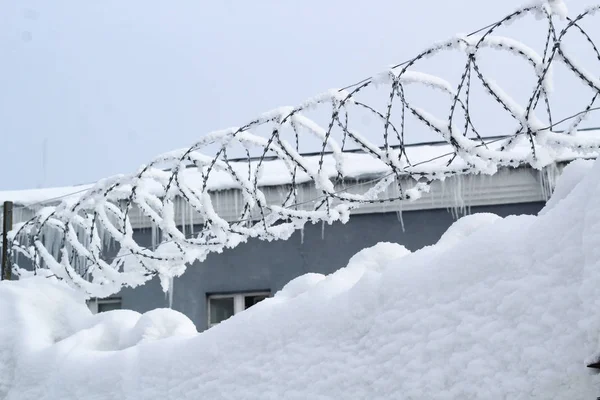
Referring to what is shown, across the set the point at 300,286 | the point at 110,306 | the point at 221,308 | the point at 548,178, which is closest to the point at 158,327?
the point at 300,286

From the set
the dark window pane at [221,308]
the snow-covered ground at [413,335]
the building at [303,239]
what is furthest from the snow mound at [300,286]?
the dark window pane at [221,308]

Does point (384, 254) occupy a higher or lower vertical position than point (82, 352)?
higher

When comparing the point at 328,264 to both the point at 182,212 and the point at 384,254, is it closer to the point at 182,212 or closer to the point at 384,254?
the point at 182,212

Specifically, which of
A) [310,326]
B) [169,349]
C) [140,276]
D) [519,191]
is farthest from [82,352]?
[519,191]

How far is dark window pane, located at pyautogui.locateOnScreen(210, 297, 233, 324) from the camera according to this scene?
9930mm

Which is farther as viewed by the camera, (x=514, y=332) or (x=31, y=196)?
(x=31, y=196)

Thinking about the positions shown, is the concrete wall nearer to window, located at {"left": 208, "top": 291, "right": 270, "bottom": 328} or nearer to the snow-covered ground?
window, located at {"left": 208, "top": 291, "right": 270, "bottom": 328}

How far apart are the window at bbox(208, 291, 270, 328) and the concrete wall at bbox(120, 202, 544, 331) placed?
147 millimetres

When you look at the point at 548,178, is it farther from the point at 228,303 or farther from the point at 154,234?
the point at 154,234

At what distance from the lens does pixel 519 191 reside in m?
9.11

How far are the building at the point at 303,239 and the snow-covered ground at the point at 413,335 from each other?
5377mm

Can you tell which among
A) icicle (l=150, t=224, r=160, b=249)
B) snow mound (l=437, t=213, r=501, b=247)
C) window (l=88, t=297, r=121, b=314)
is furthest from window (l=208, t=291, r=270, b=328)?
snow mound (l=437, t=213, r=501, b=247)

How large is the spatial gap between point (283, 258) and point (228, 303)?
1.02 metres

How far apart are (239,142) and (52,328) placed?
1.75 m
